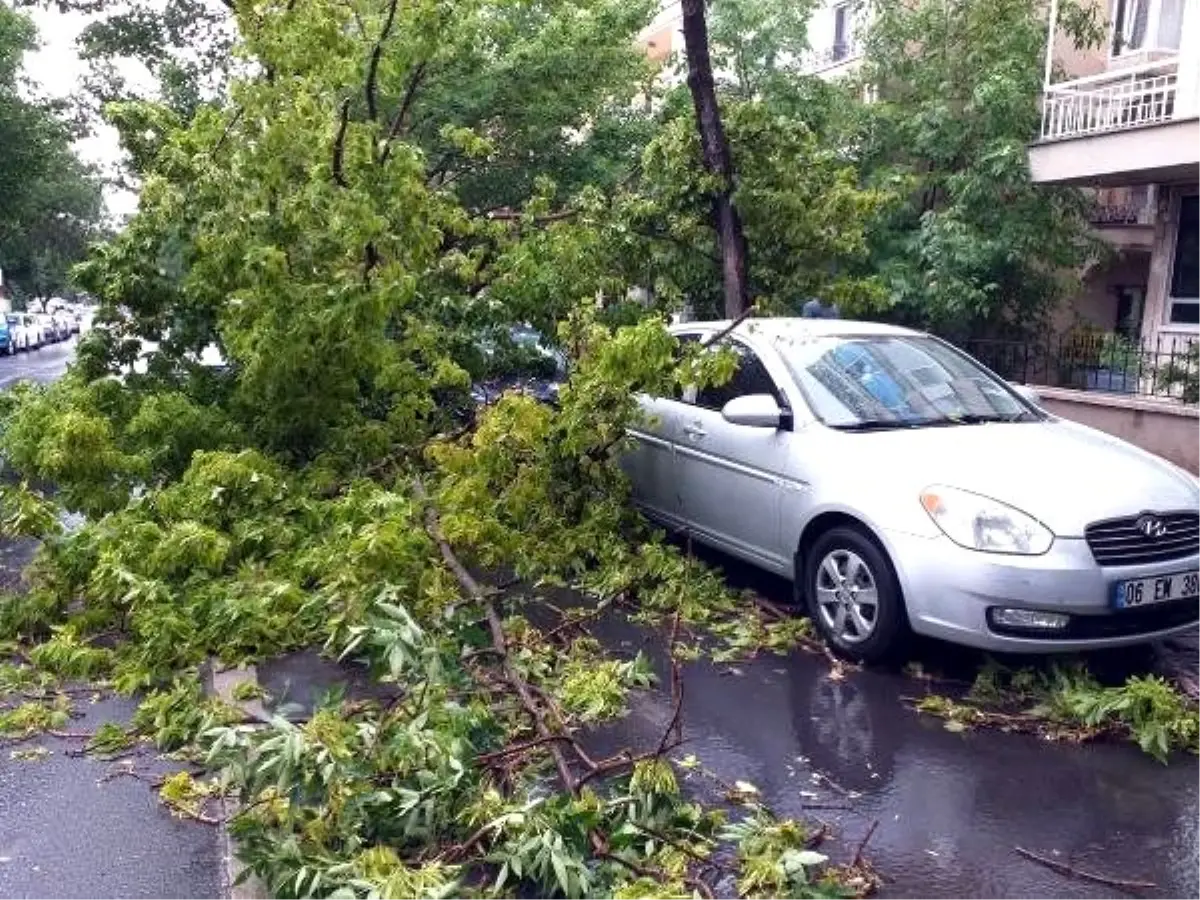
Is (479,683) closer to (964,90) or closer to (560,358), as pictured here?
(560,358)

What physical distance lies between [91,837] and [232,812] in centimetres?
45

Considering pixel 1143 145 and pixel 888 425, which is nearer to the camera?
pixel 888 425

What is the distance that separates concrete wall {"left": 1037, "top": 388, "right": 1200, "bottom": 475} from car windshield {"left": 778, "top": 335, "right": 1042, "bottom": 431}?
4557 mm

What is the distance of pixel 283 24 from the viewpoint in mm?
7027

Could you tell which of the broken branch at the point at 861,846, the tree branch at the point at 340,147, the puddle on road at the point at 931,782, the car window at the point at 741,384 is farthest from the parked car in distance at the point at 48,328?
the broken branch at the point at 861,846

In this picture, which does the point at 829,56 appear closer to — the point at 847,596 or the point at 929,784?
the point at 847,596

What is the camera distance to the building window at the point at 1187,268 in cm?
1546

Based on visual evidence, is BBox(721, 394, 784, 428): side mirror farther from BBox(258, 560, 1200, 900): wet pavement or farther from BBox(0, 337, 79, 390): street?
BBox(0, 337, 79, 390): street

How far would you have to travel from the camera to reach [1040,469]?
208 inches

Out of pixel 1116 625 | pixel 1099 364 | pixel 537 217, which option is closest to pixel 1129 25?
pixel 1099 364

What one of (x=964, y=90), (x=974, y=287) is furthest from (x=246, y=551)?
(x=964, y=90)

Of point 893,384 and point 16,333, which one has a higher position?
point 893,384

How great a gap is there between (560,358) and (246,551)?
338 cm

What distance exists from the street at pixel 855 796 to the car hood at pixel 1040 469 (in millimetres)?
948
